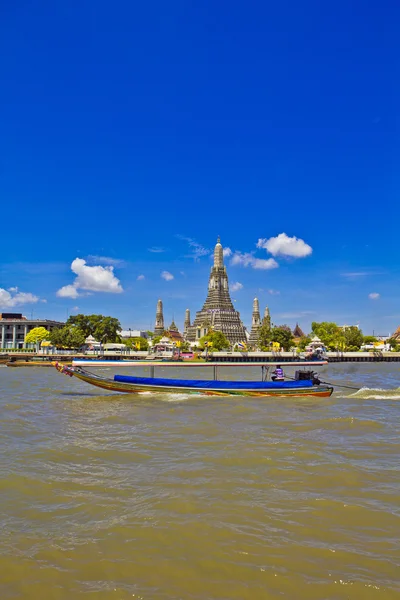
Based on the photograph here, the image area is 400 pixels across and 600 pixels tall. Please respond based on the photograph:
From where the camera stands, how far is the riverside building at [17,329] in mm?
104438

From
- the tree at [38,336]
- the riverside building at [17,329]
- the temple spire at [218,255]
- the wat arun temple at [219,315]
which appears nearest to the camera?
the tree at [38,336]

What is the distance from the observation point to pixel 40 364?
65875 millimetres

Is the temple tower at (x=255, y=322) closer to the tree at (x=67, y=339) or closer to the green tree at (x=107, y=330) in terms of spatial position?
the green tree at (x=107, y=330)

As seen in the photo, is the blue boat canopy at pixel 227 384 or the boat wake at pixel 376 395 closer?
the blue boat canopy at pixel 227 384

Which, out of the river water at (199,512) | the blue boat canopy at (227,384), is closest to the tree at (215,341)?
the blue boat canopy at (227,384)

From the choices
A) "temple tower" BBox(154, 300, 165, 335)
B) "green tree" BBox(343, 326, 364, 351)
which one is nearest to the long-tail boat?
"green tree" BBox(343, 326, 364, 351)

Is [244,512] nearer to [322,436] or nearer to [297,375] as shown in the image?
[322,436]

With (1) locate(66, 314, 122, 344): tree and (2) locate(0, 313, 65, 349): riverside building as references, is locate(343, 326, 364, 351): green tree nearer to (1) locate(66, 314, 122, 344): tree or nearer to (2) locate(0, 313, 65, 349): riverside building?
(1) locate(66, 314, 122, 344): tree

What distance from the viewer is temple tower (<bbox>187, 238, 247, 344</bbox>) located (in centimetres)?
13138

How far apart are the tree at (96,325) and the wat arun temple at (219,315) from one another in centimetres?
3375

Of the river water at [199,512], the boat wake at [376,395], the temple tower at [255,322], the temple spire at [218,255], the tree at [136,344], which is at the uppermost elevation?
the temple spire at [218,255]

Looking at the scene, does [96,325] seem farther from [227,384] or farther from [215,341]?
[227,384]

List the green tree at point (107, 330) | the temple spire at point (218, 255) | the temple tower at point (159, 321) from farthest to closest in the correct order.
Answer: the temple tower at point (159, 321) → the temple spire at point (218, 255) → the green tree at point (107, 330)

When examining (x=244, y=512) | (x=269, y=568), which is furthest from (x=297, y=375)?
(x=269, y=568)
